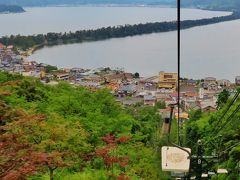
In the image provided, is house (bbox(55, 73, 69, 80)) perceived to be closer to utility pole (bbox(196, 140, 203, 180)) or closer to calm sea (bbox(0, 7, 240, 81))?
calm sea (bbox(0, 7, 240, 81))

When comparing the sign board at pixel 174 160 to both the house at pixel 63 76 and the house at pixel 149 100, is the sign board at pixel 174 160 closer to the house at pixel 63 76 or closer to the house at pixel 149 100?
the house at pixel 149 100

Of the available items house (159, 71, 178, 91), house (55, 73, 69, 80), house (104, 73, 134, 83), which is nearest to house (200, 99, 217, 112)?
house (159, 71, 178, 91)

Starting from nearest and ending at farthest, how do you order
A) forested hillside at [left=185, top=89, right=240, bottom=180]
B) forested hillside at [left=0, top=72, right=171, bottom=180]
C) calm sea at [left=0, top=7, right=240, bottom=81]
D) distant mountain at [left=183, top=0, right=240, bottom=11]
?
forested hillside at [left=0, top=72, right=171, bottom=180] < forested hillside at [left=185, top=89, right=240, bottom=180] < calm sea at [left=0, top=7, right=240, bottom=81] < distant mountain at [left=183, top=0, right=240, bottom=11]

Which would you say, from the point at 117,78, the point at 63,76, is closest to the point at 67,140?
the point at 63,76

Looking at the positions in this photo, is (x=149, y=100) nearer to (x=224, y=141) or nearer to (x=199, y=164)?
(x=224, y=141)

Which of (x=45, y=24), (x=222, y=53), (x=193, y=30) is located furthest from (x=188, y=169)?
(x=45, y=24)

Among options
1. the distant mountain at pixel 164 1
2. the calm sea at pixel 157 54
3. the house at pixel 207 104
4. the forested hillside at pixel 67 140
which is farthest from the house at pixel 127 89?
the distant mountain at pixel 164 1
